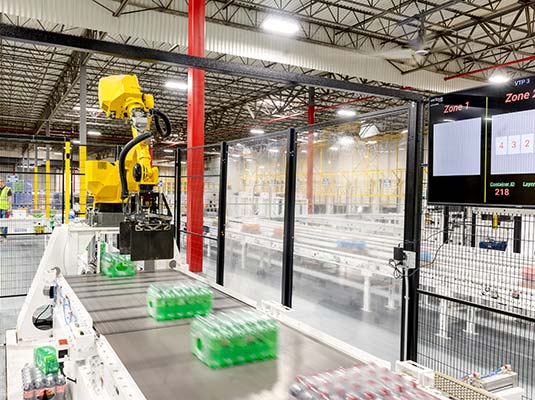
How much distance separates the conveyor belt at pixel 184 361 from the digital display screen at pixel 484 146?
1.41 m

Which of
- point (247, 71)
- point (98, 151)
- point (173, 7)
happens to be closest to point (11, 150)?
point (98, 151)

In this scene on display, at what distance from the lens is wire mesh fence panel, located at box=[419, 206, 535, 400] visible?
12.3 feet

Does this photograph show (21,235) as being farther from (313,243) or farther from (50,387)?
(50,387)

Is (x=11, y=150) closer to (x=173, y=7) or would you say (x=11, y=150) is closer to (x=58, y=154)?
(x=58, y=154)

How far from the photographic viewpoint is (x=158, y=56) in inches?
108

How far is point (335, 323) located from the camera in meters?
5.64

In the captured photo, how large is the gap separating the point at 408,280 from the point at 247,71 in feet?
6.50

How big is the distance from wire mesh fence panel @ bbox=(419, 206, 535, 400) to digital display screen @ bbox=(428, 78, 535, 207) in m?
0.61

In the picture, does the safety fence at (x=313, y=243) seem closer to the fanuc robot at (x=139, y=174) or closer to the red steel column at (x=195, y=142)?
the red steel column at (x=195, y=142)

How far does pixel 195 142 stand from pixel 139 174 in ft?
15.0

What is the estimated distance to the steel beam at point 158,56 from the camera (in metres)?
2.41

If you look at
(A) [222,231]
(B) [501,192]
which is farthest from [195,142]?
(B) [501,192]

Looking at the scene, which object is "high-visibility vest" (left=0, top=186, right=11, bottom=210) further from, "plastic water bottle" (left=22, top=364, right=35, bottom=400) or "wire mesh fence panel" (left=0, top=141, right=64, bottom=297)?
"plastic water bottle" (left=22, top=364, right=35, bottom=400)

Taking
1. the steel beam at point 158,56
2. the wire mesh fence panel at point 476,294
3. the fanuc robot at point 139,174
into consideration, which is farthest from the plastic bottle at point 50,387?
the wire mesh fence panel at point 476,294
